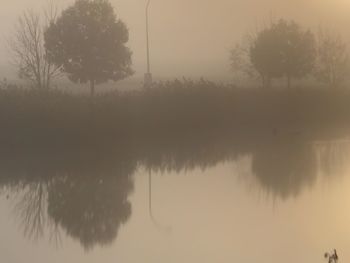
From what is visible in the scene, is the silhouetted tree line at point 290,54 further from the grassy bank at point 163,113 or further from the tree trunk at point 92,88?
the tree trunk at point 92,88

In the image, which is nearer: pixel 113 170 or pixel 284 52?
pixel 113 170

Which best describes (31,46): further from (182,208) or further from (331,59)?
(331,59)

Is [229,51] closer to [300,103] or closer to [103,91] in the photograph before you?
[300,103]

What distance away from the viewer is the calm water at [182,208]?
47.7 inches

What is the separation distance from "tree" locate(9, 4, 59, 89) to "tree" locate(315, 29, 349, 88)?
803 millimetres

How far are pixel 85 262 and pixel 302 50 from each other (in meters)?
0.89

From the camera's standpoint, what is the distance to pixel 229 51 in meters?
1.44

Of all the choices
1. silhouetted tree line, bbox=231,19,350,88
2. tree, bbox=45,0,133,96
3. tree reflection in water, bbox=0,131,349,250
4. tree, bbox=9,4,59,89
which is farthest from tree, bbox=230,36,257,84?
tree, bbox=9,4,59,89

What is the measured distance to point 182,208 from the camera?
1.32 meters

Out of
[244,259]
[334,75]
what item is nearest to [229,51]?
[334,75]

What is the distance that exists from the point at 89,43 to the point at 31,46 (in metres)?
0.15

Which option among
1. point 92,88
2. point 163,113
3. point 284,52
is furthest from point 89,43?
point 284,52

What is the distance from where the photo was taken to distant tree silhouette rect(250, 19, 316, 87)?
4.89 feet

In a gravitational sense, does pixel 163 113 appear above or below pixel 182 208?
above
